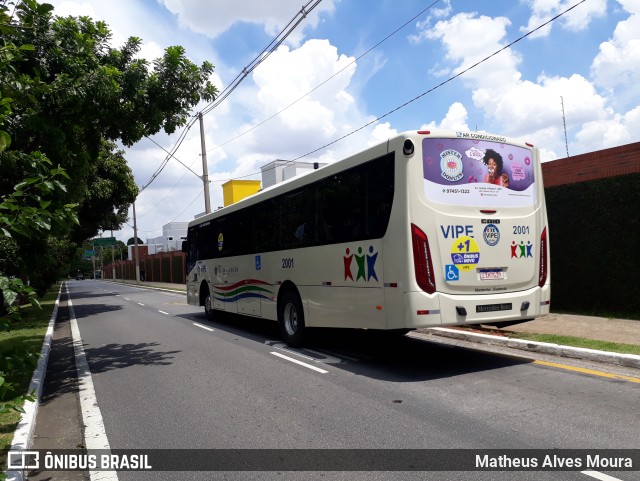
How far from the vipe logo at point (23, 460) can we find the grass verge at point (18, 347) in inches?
9.0

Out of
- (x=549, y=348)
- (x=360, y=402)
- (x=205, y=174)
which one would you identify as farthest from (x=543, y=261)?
(x=205, y=174)

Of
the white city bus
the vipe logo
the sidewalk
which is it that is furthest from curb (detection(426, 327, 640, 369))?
the vipe logo

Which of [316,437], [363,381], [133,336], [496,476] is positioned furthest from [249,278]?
[496,476]

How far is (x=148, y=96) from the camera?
27.9ft

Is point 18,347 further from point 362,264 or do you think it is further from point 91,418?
point 362,264

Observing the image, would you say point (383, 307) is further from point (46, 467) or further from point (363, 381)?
point (46, 467)

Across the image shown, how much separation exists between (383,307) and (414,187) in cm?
170

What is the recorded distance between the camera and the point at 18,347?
394 centimetres

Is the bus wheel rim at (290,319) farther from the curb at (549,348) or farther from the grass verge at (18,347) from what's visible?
the grass verge at (18,347)

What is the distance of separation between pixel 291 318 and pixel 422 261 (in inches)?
156

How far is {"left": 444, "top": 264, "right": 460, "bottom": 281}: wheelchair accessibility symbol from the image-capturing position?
653 centimetres

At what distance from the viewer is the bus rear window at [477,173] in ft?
21.7

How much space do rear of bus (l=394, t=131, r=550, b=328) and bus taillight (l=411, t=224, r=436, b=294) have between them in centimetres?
1

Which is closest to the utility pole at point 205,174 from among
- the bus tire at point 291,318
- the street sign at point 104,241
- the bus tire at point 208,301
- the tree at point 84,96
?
the bus tire at point 208,301
